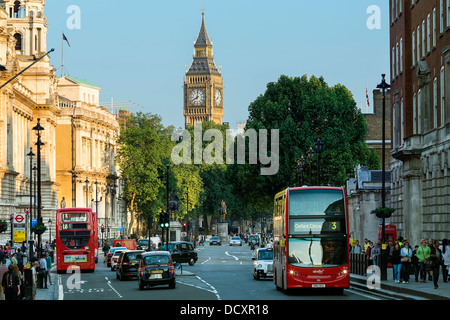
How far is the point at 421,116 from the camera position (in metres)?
54.8

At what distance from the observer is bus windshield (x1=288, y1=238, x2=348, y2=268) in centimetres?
3659

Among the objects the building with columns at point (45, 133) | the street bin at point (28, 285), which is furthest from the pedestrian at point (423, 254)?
the building with columns at point (45, 133)

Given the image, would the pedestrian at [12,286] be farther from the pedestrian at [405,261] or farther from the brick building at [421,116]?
the brick building at [421,116]

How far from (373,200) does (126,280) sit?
2705 cm

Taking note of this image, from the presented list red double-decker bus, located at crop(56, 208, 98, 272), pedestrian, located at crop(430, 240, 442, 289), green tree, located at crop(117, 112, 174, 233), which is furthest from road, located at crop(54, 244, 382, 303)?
green tree, located at crop(117, 112, 174, 233)

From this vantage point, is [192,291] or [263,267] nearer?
[192,291]

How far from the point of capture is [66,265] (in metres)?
63.2

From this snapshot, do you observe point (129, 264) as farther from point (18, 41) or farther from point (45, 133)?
point (18, 41)

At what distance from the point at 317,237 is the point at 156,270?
27.8 ft

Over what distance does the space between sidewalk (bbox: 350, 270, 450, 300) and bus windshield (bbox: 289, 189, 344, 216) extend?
3.54 metres

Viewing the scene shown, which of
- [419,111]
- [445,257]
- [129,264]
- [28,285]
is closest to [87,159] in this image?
[419,111]

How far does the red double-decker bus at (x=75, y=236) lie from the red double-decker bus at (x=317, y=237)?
27597 millimetres

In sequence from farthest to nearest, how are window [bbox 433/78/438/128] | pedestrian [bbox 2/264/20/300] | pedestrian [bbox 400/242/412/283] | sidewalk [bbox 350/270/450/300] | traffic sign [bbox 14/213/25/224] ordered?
window [bbox 433/78/438/128]
traffic sign [bbox 14/213/25/224]
pedestrian [bbox 400/242/412/283]
sidewalk [bbox 350/270/450/300]
pedestrian [bbox 2/264/20/300]

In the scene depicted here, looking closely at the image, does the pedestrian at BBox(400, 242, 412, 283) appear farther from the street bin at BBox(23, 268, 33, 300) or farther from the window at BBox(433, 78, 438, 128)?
the street bin at BBox(23, 268, 33, 300)
